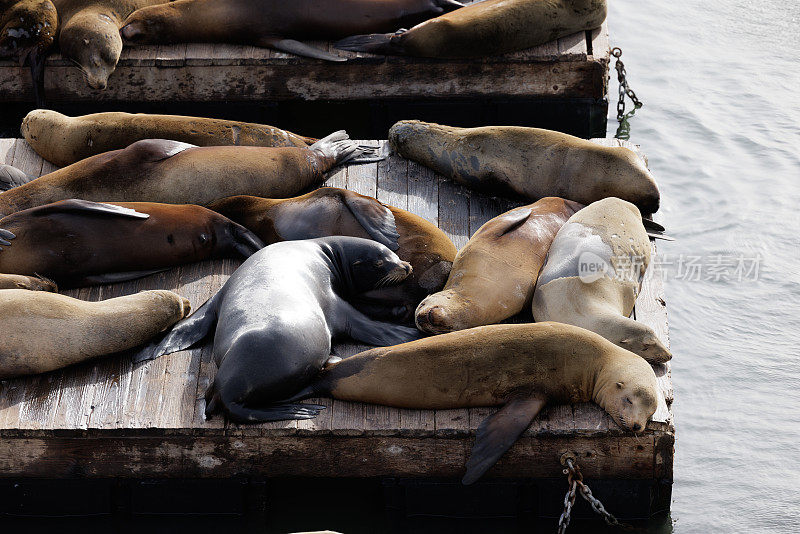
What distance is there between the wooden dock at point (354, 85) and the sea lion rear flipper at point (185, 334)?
309cm

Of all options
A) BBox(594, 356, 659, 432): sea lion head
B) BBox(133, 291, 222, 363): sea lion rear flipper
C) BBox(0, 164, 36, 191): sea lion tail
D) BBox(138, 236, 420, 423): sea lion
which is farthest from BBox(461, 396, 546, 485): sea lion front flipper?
BBox(0, 164, 36, 191): sea lion tail

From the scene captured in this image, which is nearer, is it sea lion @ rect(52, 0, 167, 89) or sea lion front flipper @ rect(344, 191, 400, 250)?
sea lion front flipper @ rect(344, 191, 400, 250)

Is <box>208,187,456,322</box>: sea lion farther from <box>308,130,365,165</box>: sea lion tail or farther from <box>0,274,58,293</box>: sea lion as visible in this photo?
<box>0,274,58,293</box>: sea lion

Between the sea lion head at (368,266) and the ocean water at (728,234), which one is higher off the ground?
the sea lion head at (368,266)

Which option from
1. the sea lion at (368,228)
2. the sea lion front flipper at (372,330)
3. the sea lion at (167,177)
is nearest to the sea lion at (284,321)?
the sea lion front flipper at (372,330)

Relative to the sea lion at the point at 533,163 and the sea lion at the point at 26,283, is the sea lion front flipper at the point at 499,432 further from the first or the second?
the sea lion at the point at 26,283

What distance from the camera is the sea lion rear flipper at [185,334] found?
4934mm

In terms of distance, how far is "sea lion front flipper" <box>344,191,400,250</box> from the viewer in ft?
17.5

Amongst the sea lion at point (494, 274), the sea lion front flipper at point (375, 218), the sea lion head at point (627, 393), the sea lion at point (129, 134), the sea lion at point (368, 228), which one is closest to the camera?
the sea lion head at point (627, 393)

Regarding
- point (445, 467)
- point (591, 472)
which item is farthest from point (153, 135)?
point (591, 472)

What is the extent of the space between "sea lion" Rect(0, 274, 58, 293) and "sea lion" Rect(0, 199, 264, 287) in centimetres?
11

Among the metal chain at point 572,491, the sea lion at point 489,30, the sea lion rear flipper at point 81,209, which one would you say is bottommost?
the metal chain at point 572,491

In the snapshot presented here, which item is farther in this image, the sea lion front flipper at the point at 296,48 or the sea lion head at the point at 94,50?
the sea lion front flipper at the point at 296,48

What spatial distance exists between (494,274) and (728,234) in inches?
127
